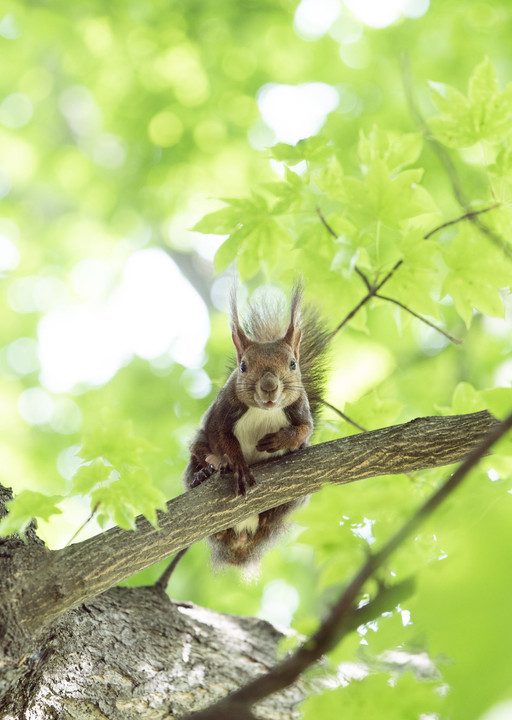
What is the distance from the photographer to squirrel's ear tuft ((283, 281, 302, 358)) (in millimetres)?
3176

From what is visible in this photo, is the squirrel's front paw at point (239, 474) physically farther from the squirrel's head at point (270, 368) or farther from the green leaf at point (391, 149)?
the green leaf at point (391, 149)

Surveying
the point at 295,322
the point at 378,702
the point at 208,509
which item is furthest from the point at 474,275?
the point at 378,702

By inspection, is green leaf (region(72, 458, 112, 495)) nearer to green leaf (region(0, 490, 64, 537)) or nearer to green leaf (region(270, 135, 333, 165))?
green leaf (region(0, 490, 64, 537))

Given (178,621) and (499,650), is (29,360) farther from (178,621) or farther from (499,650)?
(499,650)

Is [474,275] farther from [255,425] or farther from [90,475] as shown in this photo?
[90,475]

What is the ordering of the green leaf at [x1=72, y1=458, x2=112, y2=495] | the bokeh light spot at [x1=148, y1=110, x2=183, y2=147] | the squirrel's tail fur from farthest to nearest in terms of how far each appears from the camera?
the bokeh light spot at [x1=148, y1=110, x2=183, y2=147] < the squirrel's tail fur < the green leaf at [x1=72, y1=458, x2=112, y2=495]

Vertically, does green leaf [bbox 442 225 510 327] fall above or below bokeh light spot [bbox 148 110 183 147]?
below

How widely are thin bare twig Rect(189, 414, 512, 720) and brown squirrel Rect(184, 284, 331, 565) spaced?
6.35 ft

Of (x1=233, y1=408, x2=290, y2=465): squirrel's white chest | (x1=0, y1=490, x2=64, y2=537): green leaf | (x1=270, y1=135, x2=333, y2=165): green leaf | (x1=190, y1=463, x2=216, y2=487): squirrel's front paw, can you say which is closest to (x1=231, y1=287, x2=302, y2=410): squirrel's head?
(x1=233, y1=408, x2=290, y2=465): squirrel's white chest

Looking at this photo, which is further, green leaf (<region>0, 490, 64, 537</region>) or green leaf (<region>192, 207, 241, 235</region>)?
green leaf (<region>192, 207, 241, 235</region>)

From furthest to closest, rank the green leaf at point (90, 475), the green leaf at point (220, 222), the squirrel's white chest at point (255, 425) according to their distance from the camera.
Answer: the squirrel's white chest at point (255, 425)
the green leaf at point (220, 222)
the green leaf at point (90, 475)

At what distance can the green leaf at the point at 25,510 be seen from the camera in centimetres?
189

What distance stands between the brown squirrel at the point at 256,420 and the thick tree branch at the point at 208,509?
354mm

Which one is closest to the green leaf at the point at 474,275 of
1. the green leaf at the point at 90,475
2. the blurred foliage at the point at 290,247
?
the blurred foliage at the point at 290,247
